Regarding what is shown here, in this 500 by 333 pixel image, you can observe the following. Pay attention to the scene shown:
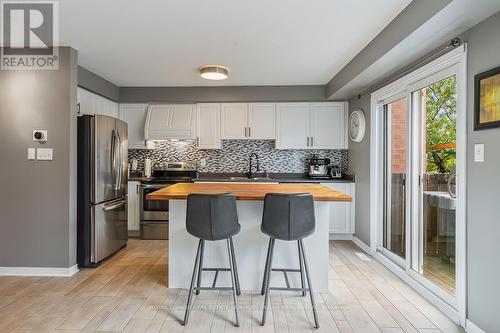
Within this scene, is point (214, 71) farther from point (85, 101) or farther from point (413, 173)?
point (413, 173)

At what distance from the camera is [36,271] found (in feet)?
10.2

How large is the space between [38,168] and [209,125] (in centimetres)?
245

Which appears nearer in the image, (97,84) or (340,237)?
(97,84)

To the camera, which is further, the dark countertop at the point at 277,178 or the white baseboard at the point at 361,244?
the dark countertop at the point at 277,178

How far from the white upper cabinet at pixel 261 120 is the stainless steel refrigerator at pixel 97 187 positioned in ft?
6.75

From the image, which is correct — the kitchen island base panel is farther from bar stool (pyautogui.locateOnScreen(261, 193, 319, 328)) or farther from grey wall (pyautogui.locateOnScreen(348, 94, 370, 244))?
grey wall (pyautogui.locateOnScreen(348, 94, 370, 244))

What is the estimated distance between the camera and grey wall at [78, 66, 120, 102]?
3.78 metres

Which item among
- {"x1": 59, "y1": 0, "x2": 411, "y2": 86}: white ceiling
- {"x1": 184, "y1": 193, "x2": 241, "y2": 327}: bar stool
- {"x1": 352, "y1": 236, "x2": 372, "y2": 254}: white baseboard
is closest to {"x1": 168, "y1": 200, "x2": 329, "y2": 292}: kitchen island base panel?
{"x1": 184, "y1": 193, "x2": 241, "y2": 327}: bar stool

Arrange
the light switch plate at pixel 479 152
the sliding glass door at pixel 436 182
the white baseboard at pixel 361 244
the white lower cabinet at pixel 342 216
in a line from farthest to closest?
the white lower cabinet at pixel 342 216
the white baseboard at pixel 361 244
the sliding glass door at pixel 436 182
the light switch plate at pixel 479 152

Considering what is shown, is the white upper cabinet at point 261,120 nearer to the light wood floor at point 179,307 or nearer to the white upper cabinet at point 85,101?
the white upper cabinet at point 85,101

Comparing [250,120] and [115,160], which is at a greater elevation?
[250,120]

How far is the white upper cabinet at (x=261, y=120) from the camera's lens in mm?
4762

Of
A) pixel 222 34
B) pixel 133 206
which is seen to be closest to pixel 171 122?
pixel 133 206

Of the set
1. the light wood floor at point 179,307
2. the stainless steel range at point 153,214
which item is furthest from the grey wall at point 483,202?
the stainless steel range at point 153,214
